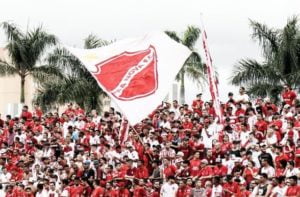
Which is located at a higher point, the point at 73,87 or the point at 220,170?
the point at 73,87

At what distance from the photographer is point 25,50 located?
163 ft

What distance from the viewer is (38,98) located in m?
48.1

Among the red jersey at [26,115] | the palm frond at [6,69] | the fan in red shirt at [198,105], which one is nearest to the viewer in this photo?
the fan in red shirt at [198,105]

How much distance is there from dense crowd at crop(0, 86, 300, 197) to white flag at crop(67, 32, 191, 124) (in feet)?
12.5

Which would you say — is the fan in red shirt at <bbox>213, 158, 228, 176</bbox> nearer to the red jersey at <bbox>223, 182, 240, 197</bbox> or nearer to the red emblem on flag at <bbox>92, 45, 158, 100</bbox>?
the red jersey at <bbox>223, 182, 240, 197</bbox>

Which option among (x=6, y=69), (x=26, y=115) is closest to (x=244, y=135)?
(x=26, y=115)

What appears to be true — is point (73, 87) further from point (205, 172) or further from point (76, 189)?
point (205, 172)

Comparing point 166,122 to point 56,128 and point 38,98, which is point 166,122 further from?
point 38,98

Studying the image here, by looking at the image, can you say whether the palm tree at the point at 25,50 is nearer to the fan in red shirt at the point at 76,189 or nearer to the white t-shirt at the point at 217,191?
the fan in red shirt at the point at 76,189

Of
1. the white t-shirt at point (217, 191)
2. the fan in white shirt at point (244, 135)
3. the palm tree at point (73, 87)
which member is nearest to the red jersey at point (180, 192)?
the white t-shirt at point (217, 191)

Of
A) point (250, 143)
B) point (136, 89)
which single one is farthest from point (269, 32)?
point (136, 89)

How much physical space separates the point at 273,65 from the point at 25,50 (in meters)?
14.1

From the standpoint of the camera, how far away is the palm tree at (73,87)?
156 feet

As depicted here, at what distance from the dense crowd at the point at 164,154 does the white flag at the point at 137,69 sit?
150 inches
